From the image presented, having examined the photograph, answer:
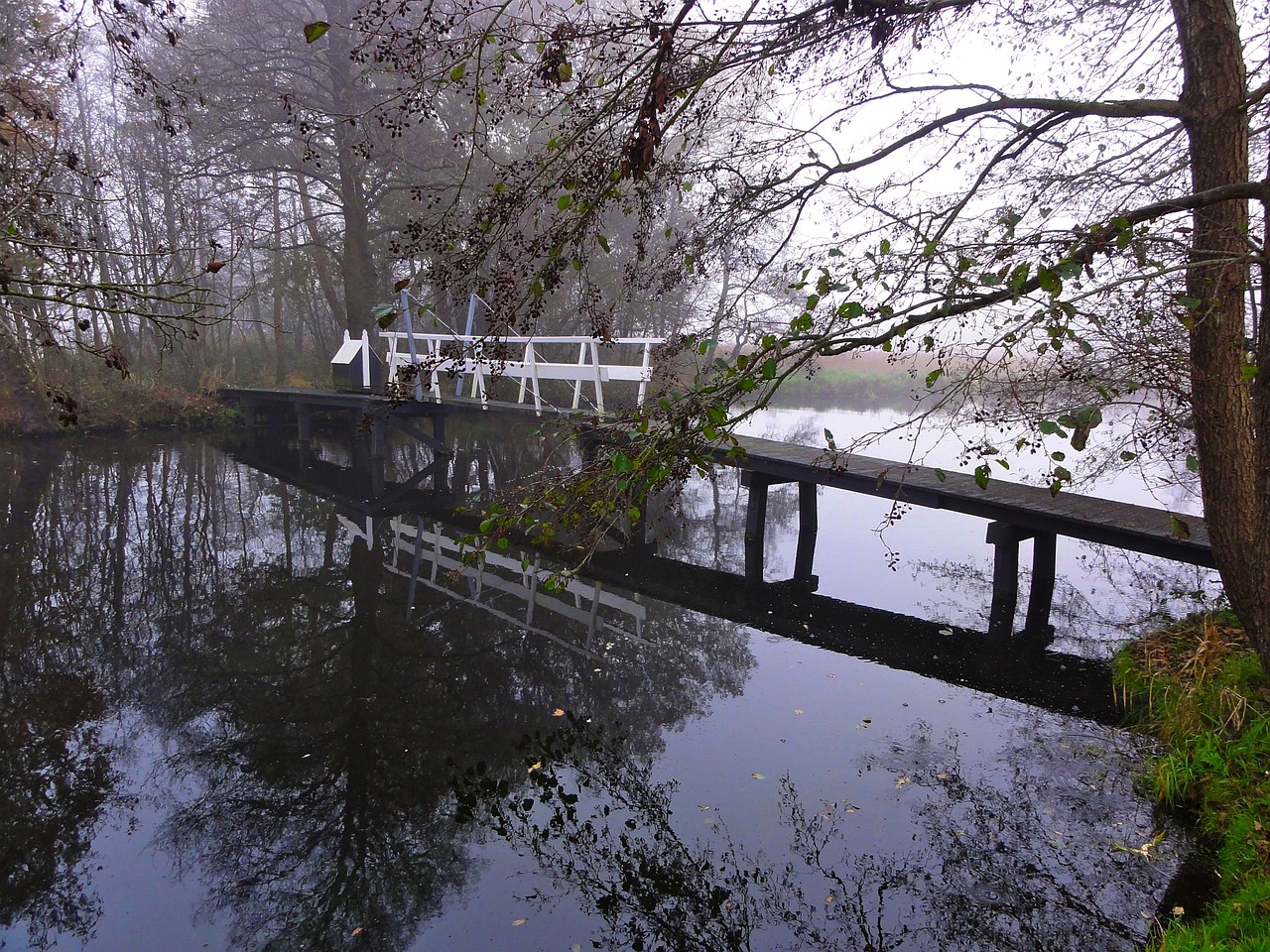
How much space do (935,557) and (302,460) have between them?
9.43 m

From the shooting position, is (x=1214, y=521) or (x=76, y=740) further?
(x=76, y=740)

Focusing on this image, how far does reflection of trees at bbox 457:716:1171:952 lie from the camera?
2912 mm

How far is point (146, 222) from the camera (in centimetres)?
1628

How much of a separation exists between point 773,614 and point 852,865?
120 inches

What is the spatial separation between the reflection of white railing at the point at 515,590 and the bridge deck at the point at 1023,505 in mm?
1504

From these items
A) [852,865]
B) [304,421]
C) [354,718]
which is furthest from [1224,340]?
[304,421]

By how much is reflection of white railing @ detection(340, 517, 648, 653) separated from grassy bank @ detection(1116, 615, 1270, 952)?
3.06m

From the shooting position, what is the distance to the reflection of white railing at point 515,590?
592 cm

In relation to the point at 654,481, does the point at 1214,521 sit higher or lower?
lower

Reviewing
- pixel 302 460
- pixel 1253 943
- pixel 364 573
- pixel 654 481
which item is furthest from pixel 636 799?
pixel 302 460

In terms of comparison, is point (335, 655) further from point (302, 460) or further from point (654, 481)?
point (302, 460)

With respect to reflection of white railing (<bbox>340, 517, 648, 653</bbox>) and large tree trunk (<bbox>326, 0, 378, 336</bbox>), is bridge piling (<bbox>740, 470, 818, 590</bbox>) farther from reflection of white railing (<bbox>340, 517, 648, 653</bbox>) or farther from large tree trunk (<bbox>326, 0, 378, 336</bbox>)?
large tree trunk (<bbox>326, 0, 378, 336</bbox>)

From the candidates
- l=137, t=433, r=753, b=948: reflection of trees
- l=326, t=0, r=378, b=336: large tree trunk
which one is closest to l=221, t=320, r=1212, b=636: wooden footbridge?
l=137, t=433, r=753, b=948: reflection of trees

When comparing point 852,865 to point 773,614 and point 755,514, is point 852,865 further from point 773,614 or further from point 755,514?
point 755,514
